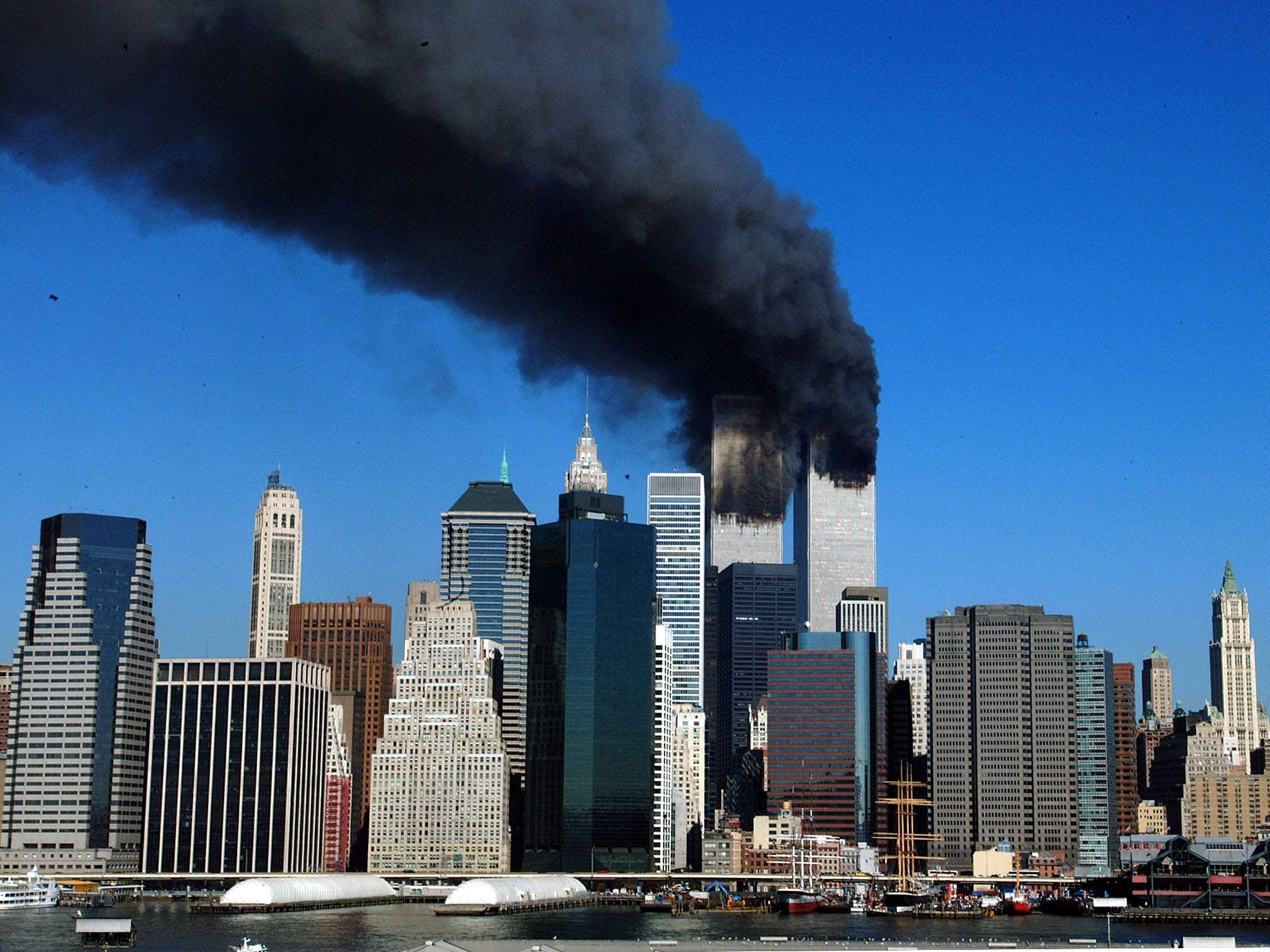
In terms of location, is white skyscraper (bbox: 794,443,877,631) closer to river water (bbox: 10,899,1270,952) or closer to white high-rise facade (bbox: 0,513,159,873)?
white high-rise facade (bbox: 0,513,159,873)

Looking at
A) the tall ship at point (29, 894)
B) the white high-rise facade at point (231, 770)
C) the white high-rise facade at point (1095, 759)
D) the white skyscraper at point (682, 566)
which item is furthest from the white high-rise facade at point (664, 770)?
the tall ship at point (29, 894)

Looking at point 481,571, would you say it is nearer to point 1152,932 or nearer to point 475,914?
point 475,914

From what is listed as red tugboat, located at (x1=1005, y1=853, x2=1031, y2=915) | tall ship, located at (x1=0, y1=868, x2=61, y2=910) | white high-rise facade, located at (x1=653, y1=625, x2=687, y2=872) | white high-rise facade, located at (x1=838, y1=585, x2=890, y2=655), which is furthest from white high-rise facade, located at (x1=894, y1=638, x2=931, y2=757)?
tall ship, located at (x1=0, y1=868, x2=61, y2=910)

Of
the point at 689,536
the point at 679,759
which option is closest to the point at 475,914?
the point at 679,759

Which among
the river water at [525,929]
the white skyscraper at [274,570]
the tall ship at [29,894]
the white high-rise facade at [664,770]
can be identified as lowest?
the tall ship at [29,894]

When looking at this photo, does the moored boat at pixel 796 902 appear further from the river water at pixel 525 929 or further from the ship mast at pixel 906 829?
the ship mast at pixel 906 829

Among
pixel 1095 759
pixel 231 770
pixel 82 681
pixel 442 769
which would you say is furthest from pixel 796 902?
pixel 82 681
